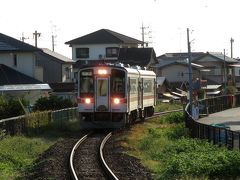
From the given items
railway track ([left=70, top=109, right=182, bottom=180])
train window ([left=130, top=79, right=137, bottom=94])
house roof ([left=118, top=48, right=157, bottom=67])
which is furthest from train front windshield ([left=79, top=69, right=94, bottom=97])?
house roof ([left=118, top=48, right=157, bottom=67])

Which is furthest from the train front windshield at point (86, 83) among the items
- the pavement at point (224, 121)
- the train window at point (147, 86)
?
the pavement at point (224, 121)

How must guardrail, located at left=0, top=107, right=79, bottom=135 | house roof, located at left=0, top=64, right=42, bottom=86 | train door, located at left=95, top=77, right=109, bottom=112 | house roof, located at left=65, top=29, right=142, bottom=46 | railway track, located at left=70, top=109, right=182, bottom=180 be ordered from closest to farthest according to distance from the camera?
railway track, located at left=70, top=109, right=182, bottom=180 → guardrail, located at left=0, top=107, right=79, bottom=135 → train door, located at left=95, top=77, right=109, bottom=112 → house roof, located at left=0, top=64, right=42, bottom=86 → house roof, located at left=65, top=29, right=142, bottom=46

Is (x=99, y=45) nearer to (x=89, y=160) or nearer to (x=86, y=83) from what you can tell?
(x=86, y=83)

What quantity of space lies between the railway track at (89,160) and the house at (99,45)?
5775 cm

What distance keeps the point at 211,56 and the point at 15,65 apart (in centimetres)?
5438

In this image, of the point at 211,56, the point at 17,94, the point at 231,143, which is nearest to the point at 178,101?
the point at 17,94

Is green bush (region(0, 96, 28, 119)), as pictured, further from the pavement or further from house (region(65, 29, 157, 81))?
house (region(65, 29, 157, 81))

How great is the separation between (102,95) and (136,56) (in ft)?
158

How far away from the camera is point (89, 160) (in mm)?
17078

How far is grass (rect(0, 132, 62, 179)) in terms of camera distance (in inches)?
613

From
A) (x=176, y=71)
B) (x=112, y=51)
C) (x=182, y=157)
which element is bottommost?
(x=182, y=157)

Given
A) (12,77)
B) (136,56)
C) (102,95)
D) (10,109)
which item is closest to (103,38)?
(136,56)

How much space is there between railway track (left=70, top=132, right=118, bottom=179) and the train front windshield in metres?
3.21

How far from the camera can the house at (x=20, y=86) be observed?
1699 inches
